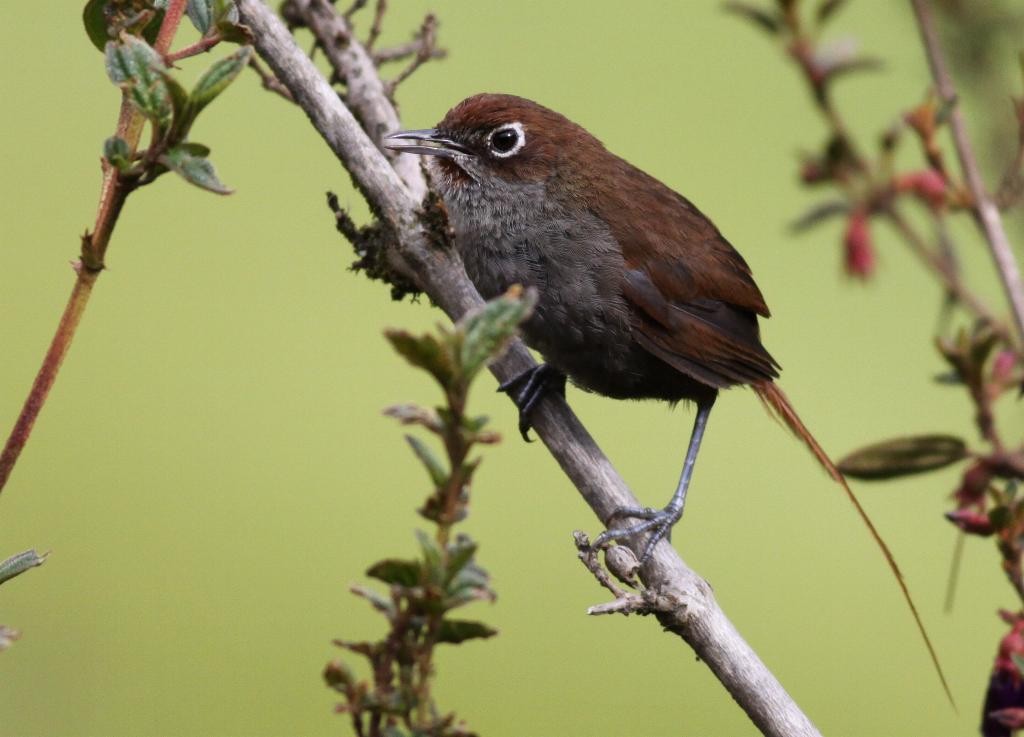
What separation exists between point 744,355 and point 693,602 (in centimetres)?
133

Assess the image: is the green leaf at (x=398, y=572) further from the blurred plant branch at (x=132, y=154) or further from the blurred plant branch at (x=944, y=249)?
the blurred plant branch at (x=944, y=249)

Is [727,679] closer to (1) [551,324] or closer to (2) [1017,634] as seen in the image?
(2) [1017,634]

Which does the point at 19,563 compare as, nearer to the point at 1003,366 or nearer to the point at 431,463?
the point at 431,463

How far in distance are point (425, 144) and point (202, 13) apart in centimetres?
162

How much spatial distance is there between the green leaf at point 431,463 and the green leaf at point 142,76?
1.16 feet

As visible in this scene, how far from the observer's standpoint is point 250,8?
5.77 ft

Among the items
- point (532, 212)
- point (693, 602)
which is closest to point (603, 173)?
point (532, 212)

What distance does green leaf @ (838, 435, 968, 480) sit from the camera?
2020 millimetres

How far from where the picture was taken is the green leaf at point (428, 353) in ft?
2.55

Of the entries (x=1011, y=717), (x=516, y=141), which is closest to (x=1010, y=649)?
(x=1011, y=717)

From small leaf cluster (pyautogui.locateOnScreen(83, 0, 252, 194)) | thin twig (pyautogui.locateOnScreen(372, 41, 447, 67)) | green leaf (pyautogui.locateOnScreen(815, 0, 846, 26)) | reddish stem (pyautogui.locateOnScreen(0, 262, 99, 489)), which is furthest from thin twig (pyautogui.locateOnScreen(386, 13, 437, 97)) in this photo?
reddish stem (pyautogui.locateOnScreen(0, 262, 99, 489))

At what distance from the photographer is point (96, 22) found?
120 cm

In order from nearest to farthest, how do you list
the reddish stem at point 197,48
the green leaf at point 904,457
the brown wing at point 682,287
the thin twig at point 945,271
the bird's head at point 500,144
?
the reddish stem at point 197,48
the green leaf at point 904,457
the thin twig at point 945,271
the brown wing at point 682,287
the bird's head at point 500,144

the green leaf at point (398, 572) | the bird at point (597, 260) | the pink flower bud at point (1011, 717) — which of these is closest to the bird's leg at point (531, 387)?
the bird at point (597, 260)
